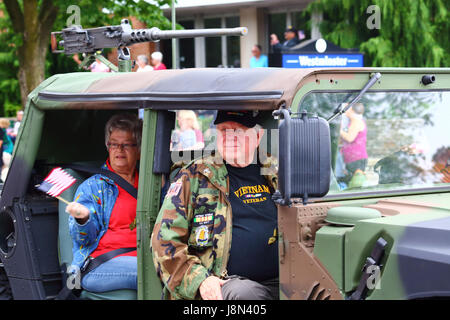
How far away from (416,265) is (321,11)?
11243mm

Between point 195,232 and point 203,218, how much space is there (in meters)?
0.09

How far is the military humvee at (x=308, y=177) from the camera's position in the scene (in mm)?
3057

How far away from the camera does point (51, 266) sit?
459 centimetres

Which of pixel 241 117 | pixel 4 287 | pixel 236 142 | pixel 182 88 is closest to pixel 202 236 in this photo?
pixel 236 142

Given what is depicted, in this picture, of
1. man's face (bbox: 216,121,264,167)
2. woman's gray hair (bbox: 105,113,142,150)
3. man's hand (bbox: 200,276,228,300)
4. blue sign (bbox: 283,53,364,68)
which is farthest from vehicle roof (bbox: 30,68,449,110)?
blue sign (bbox: 283,53,364,68)

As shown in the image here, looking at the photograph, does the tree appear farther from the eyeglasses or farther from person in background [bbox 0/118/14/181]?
the eyeglasses

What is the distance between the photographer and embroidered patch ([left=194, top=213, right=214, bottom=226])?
12.2 feet

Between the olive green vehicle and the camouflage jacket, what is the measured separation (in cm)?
20

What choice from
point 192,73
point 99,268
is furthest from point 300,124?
point 99,268

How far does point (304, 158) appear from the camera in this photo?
300 cm

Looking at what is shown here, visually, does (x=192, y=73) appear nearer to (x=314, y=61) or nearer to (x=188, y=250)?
(x=188, y=250)

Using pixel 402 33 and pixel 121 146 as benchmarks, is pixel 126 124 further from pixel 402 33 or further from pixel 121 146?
pixel 402 33

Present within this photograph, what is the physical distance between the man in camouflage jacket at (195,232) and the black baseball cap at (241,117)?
0.02 m

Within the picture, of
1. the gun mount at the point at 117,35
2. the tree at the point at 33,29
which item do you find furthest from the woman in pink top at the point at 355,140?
the tree at the point at 33,29
